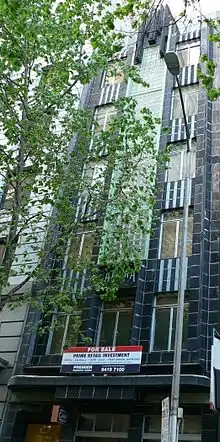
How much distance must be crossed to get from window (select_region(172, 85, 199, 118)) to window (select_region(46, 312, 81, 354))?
29.7 ft

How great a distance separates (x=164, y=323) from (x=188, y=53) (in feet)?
40.4

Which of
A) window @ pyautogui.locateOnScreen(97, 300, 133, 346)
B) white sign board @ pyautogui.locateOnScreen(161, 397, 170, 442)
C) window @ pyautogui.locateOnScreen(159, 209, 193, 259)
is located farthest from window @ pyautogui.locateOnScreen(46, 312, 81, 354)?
white sign board @ pyautogui.locateOnScreen(161, 397, 170, 442)

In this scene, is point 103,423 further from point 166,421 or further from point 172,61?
point 172,61

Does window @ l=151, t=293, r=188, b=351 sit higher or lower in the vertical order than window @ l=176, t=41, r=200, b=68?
lower

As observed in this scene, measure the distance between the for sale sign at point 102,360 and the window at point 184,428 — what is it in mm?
1637

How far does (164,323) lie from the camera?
55.4 ft

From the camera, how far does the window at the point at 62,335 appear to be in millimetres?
17781

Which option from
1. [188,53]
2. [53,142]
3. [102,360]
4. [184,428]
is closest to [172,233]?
[102,360]

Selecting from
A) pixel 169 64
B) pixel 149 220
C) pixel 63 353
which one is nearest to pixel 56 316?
pixel 63 353

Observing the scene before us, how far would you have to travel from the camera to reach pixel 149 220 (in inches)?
714

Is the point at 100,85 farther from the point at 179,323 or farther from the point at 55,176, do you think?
the point at 179,323

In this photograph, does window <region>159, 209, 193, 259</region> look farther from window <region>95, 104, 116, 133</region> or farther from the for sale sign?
window <region>95, 104, 116, 133</region>

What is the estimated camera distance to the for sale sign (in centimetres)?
1582

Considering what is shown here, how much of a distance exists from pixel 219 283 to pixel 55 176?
6.03 metres
